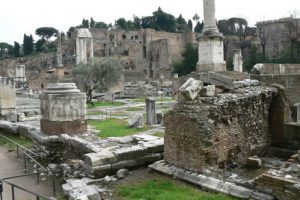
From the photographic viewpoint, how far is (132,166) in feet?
27.2

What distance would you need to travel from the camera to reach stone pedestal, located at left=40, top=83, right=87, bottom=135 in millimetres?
11180

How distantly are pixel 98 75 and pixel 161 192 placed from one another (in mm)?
26958

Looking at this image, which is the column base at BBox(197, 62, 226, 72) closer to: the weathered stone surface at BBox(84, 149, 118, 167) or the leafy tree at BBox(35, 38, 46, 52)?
the weathered stone surface at BBox(84, 149, 118, 167)

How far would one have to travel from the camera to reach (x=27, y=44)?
107188 mm

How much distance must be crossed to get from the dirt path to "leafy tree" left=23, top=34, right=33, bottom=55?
330ft

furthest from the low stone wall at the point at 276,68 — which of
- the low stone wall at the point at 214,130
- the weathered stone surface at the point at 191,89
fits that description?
the weathered stone surface at the point at 191,89

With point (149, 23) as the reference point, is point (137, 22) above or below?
above

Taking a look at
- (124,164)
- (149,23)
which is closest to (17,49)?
(149,23)

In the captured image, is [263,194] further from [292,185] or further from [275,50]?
[275,50]

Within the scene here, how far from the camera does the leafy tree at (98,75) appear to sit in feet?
106

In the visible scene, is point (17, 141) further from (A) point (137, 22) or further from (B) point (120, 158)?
(A) point (137, 22)

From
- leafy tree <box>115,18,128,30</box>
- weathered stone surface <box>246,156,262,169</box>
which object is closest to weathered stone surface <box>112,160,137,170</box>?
weathered stone surface <box>246,156,262,169</box>

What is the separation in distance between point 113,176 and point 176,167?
1343 millimetres

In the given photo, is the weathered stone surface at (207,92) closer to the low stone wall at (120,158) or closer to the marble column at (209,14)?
the low stone wall at (120,158)
